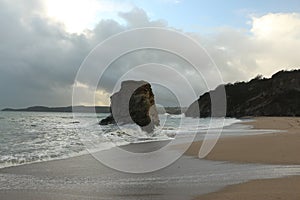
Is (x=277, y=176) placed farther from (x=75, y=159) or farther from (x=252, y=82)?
(x=252, y=82)

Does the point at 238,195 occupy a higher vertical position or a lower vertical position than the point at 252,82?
lower

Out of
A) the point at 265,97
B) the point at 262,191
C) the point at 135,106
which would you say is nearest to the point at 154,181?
the point at 262,191

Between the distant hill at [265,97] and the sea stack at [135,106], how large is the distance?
33.5m

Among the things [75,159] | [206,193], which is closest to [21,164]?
[75,159]

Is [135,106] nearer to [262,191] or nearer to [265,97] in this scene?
[262,191]

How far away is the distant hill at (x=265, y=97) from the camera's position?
76125 mm

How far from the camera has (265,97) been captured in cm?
8550

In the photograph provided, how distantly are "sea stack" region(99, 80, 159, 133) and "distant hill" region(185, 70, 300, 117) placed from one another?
110ft

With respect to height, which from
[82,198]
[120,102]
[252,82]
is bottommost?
[82,198]

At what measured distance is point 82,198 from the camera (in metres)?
7.08

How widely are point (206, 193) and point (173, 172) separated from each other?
2.78m

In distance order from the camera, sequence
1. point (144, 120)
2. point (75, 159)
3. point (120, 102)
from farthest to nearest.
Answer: point (120, 102) → point (144, 120) → point (75, 159)

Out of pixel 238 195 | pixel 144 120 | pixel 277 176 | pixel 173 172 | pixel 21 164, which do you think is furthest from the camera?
pixel 144 120

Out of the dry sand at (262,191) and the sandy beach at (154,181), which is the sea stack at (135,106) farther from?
the dry sand at (262,191)
